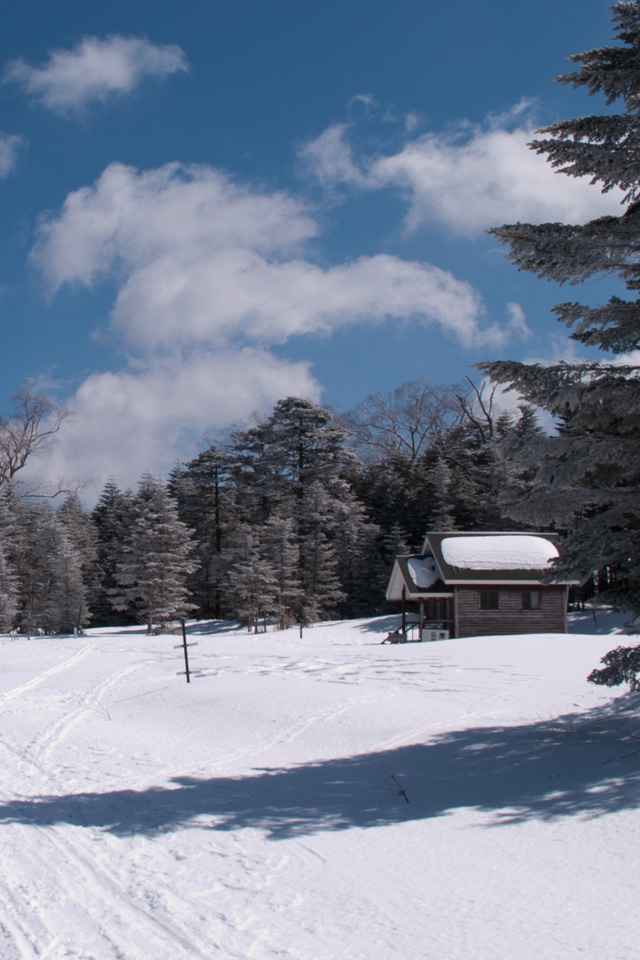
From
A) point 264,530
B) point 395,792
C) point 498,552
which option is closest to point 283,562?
point 264,530

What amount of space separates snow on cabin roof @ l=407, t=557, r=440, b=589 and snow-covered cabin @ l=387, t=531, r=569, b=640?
0.14 feet

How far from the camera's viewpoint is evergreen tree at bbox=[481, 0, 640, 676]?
276 inches

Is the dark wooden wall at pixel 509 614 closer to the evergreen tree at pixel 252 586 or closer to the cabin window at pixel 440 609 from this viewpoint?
the cabin window at pixel 440 609

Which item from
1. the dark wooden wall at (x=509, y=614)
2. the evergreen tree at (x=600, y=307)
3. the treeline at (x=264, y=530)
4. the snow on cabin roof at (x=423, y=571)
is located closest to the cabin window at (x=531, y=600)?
the dark wooden wall at (x=509, y=614)

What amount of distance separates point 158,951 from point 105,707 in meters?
9.96

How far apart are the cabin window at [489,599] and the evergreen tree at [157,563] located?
18571mm

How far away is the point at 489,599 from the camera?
2895 cm

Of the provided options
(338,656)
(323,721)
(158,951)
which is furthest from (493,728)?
(338,656)

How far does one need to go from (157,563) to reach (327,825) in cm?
3521

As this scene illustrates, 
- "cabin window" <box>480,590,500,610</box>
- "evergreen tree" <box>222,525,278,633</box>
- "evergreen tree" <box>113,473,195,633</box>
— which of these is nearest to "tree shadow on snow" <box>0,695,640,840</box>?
"cabin window" <box>480,590,500,610</box>

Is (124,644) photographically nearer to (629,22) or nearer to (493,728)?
(493,728)

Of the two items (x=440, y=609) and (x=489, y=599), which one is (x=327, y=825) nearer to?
(x=489, y=599)

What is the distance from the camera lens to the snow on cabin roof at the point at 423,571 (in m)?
29.5

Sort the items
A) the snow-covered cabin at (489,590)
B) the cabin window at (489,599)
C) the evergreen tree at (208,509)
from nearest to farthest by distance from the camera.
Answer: the snow-covered cabin at (489,590) < the cabin window at (489,599) < the evergreen tree at (208,509)
